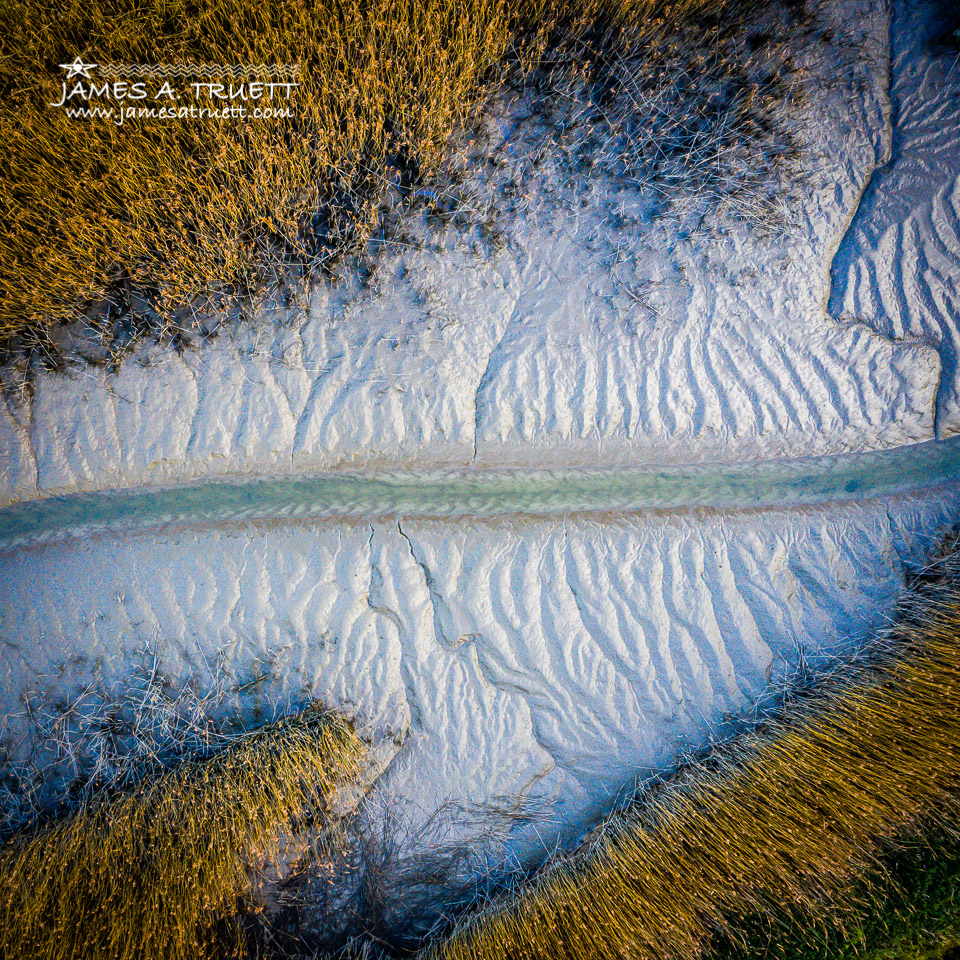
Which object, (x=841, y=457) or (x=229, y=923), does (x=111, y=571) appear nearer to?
(x=229, y=923)

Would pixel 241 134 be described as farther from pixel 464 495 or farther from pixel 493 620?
pixel 493 620

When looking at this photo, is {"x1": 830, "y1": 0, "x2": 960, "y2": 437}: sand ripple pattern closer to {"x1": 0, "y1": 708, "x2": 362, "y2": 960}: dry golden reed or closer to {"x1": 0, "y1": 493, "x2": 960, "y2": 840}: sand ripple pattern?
{"x1": 0, "y1": 493, "x2": 960, "y2": 840}: sand ripple pattern

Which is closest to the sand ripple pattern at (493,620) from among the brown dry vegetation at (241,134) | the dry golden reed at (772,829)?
the dry golden reed at (772,829)

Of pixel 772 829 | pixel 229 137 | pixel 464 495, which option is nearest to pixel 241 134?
pixel 229 137

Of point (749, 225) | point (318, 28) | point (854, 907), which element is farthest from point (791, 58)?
point (854, 907)

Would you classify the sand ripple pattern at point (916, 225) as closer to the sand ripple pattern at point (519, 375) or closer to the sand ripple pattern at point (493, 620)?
the sand ripple pattern at point (519, 375)
